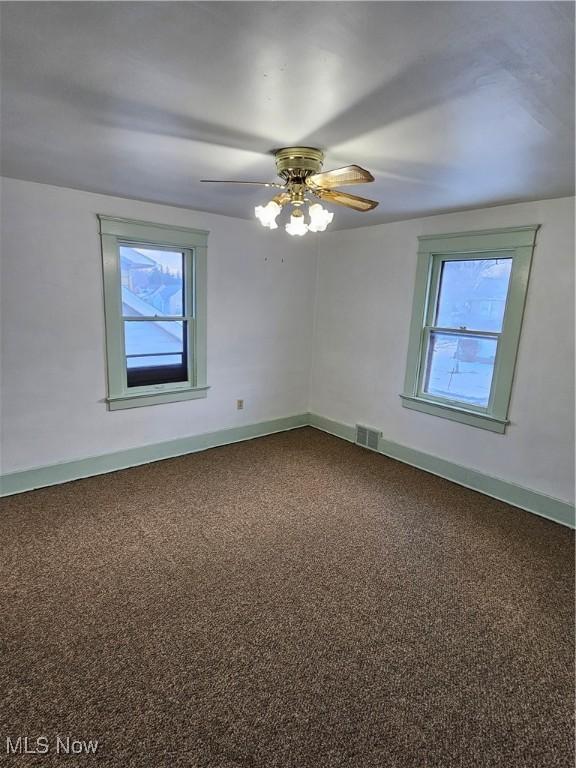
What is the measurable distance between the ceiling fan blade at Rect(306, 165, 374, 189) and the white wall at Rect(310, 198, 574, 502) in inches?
71.6

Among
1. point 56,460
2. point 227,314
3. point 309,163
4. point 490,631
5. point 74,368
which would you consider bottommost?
point 490,631

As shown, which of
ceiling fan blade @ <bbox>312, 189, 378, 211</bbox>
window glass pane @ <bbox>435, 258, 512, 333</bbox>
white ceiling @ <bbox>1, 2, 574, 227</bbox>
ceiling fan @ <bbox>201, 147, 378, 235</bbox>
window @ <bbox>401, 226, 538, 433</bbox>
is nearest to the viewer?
white ceiling @ <bbox>1, 2, 574, 227</bbox>

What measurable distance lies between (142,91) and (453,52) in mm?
1104

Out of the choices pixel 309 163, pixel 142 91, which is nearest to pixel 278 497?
pixel 309 163

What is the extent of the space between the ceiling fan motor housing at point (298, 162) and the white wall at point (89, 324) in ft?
5.89

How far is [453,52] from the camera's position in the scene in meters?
1.25

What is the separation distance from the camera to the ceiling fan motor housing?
6.79 ft

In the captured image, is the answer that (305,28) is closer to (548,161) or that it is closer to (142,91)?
(142,91)

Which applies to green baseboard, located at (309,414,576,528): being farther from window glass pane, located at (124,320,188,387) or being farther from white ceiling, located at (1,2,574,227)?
white ceiling, located at (1,2,574,227)

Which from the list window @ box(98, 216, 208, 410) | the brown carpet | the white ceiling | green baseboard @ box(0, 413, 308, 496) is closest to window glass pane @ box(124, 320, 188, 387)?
window @ box(98, 216, 208, 410)

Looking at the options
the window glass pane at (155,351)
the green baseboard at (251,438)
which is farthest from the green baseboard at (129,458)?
the window glass pane at (155,351)

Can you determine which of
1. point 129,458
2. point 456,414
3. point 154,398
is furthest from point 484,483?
point 129,458

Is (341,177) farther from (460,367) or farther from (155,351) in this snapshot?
(155,351)

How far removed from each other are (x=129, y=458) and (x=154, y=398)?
1.94 feet
